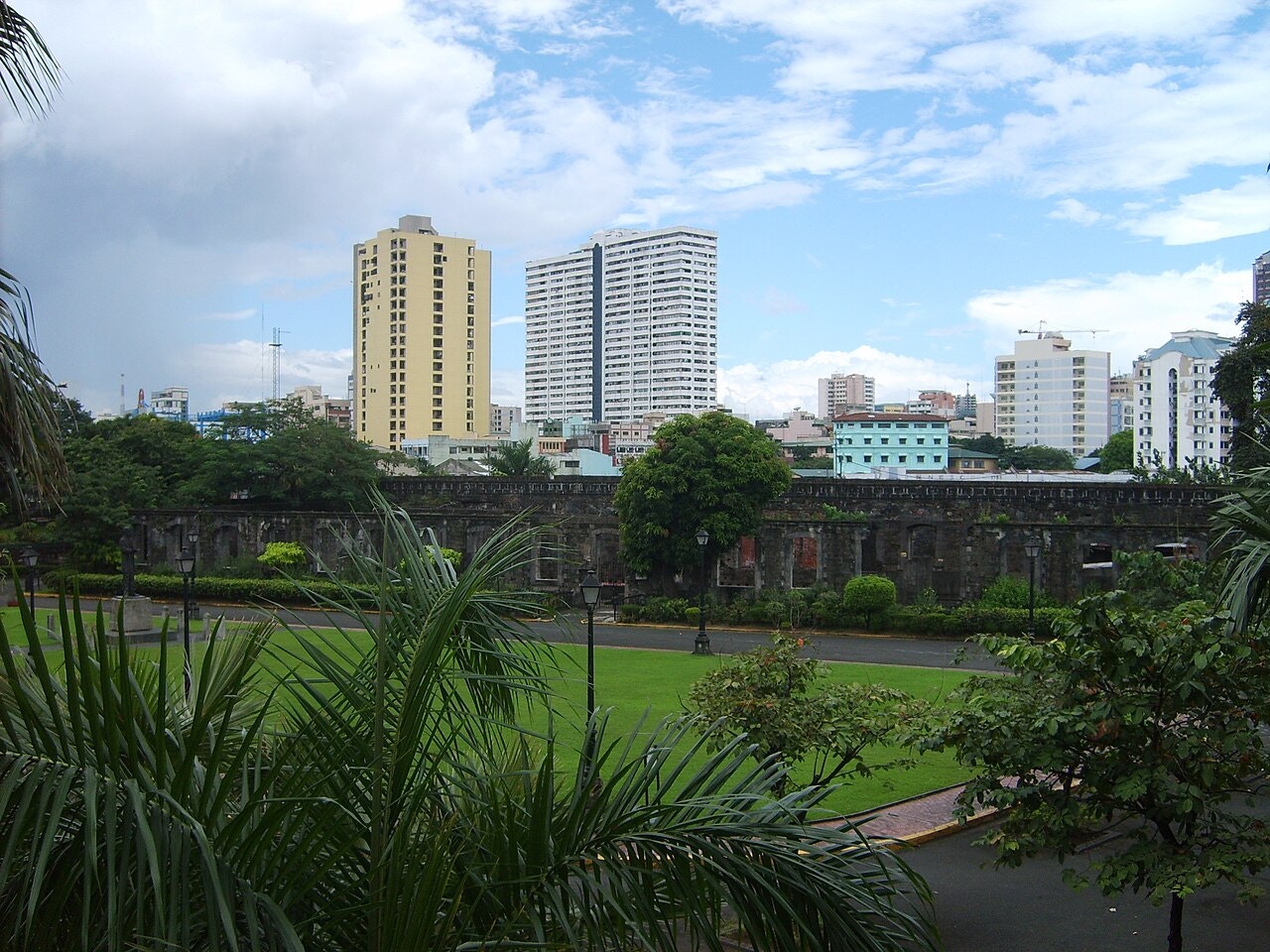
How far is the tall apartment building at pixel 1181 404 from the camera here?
234 ft

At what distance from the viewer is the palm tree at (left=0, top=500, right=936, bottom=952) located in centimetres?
267

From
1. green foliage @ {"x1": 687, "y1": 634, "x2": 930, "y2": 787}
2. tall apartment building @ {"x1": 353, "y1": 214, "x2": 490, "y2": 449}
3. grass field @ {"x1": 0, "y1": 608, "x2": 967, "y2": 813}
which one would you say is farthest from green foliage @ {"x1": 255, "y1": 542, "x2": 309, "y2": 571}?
tall apartment building @ {"x1": 353, "y1": 214, "x2": 490, "y2": 449}

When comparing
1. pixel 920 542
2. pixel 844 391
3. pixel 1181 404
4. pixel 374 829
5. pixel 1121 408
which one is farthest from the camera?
pixel 844 391

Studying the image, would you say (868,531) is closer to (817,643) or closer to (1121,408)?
(817,643)

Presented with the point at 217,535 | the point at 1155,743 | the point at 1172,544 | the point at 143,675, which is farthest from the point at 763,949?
the point at 217,535

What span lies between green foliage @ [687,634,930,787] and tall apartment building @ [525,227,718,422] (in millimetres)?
110286

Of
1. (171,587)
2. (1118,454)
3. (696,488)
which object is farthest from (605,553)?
(1118,454)

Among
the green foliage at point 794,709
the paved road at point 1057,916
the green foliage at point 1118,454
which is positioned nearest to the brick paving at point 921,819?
the paved road at point 1057,916

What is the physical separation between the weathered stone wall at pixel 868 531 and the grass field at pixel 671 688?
529cm

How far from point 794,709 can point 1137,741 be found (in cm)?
269

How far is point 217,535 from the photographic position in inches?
1448

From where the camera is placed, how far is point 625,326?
127 metres

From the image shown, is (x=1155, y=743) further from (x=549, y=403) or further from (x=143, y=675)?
(x=549, y=403)

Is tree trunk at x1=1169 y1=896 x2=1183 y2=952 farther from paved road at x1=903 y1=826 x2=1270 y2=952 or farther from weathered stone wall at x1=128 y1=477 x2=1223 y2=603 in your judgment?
weathered stone wall at x1=128 y1=477 x2=1223 y2=603
